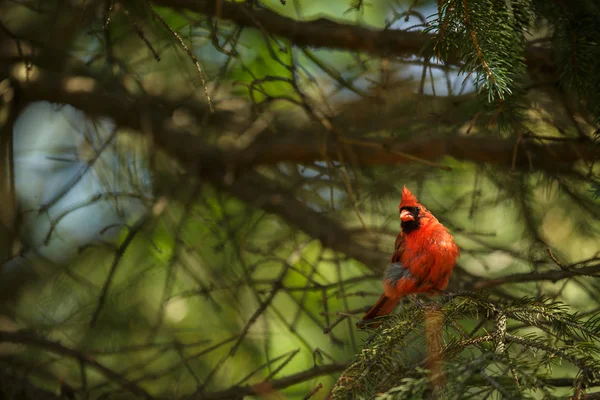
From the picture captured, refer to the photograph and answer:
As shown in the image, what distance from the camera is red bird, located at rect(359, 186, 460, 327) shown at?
3033mm

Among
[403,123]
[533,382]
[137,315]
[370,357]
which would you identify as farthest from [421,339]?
[137,315]

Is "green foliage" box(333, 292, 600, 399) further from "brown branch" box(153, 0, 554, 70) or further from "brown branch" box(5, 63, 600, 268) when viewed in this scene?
"brown branch" box(153, 0, 554, 70)

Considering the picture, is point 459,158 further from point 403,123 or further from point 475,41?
point 475,41

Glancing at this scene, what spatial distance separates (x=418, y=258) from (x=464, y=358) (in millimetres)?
1462

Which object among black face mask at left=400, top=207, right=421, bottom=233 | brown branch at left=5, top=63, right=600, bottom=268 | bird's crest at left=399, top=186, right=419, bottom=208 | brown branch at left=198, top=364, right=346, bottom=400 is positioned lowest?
brown branch at left=198, top=364, right=346, bottom=400

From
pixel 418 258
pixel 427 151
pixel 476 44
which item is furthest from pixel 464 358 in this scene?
pixel 427 151

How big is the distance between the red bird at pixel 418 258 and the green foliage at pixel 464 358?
2.94 ft

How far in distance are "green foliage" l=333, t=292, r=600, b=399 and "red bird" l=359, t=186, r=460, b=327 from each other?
0.90 meters

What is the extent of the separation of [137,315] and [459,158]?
2.12 metres

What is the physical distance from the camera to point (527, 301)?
75.5 inches

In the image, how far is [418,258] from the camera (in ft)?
9.99

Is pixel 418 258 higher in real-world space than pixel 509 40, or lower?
lower

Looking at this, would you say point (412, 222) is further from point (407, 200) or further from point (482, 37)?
point (482, 37)

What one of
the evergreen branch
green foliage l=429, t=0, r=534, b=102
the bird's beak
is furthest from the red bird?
the evergreen branch
